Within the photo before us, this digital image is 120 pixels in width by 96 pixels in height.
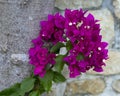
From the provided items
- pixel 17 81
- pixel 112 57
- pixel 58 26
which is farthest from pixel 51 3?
pixel 112 57

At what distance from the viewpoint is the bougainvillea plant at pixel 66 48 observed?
3.96 ft

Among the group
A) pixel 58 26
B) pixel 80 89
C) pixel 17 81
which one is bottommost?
pixel 80 89

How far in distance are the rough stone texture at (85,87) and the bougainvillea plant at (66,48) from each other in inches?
17.8

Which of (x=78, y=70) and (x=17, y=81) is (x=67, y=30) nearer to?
(x=78, y=70)

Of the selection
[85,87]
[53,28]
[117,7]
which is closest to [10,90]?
[53,28]

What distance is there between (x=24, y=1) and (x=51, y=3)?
12 centimetres

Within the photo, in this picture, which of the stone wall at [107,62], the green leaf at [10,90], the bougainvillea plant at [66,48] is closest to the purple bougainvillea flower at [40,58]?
the bougainvillea plant at [66,48]

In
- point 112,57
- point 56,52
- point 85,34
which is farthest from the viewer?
point 112,57

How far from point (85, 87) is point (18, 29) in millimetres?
623

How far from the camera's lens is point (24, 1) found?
1243 millimetres

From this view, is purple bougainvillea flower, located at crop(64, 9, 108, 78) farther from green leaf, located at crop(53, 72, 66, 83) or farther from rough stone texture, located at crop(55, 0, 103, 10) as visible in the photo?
rough stone texture, located at crop(55, 0, 103, 10)

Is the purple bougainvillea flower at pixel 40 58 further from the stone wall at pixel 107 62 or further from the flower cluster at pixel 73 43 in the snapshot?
the stone wall at pixel 107 62

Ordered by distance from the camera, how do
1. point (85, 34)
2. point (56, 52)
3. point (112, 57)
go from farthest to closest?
point (112, 57)
point (56, 52)
point (85, 34)

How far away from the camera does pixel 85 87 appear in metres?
1.74
